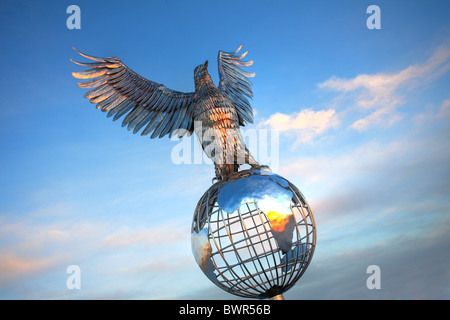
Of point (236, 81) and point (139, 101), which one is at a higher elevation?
point (236, 81)

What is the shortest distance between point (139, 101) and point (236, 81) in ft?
9.37

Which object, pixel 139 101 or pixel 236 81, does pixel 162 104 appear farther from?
pixel 236 81

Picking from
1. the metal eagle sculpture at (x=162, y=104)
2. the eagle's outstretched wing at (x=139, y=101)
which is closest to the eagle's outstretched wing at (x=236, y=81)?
the metal eagle sculpture at (x=162, y=104)

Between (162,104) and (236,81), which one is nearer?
(162,104)

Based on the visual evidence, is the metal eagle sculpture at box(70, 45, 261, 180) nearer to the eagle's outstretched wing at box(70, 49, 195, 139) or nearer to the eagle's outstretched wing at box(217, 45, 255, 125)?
the eagle's outstretched wing at box(70, 49, 195, 139)

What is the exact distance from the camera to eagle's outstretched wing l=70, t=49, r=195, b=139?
28.2 ft

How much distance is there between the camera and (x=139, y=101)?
8.84m

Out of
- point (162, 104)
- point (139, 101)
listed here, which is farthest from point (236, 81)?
point (139, 101)

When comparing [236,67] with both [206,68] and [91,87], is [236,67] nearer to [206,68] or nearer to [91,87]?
[206,68]

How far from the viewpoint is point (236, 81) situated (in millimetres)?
10508

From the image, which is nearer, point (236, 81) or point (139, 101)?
point (139, 101)
